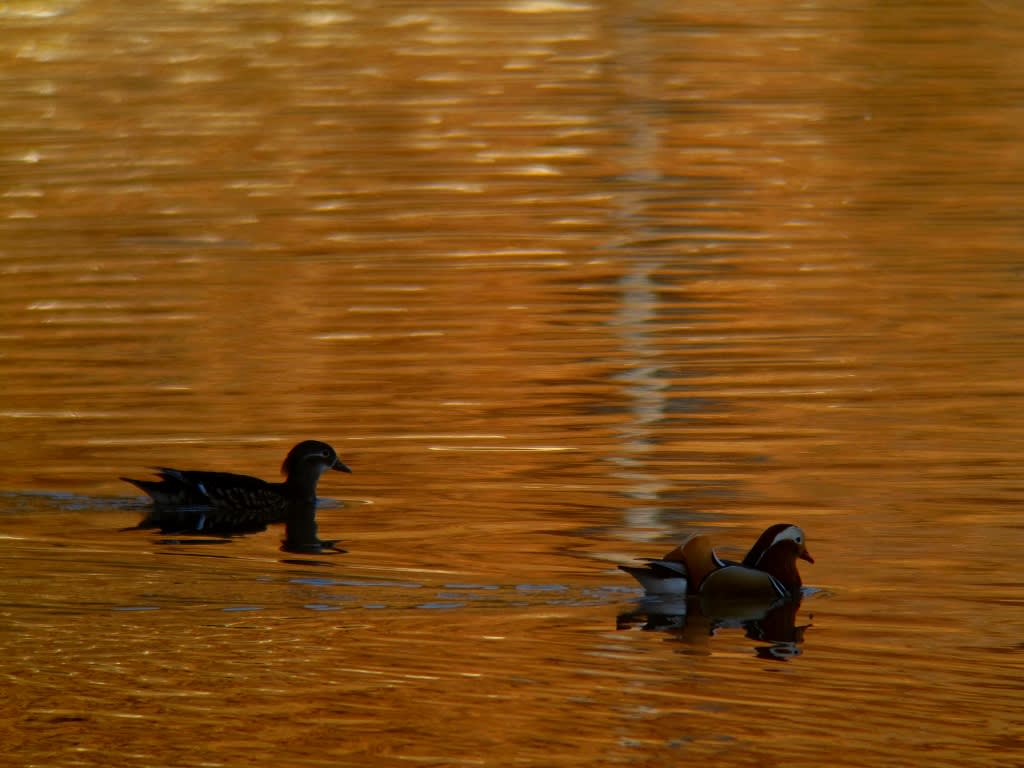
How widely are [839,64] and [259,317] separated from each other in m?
16.6

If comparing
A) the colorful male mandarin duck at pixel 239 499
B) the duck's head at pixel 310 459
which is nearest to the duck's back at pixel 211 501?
the colorful male mandarin duck at pixel 239 499

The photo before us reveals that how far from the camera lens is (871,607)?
426 inches

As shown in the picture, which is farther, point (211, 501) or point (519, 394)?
point (519, 394)

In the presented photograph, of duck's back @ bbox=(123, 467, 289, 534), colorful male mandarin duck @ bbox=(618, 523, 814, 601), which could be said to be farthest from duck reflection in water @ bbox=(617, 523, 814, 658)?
duck's back @ bbox=(123, 467, 289, 534)

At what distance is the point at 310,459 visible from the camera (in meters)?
13.7

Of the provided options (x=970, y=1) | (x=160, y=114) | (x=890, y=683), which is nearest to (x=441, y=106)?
(x=160, y=114)

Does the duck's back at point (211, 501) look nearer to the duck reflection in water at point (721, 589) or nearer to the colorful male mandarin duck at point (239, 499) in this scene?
the colorful male mandarin duck at point (239, 499)

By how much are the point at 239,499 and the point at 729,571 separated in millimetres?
3454

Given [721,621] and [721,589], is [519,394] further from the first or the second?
[721,621]

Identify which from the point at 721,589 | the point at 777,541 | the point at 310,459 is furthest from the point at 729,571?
the point at 310,459

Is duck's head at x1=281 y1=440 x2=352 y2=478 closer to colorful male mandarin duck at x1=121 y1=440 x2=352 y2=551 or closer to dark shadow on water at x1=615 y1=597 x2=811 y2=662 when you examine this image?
colorful male mandarin duck at x1=121 y1=440 x2=352 y2=551

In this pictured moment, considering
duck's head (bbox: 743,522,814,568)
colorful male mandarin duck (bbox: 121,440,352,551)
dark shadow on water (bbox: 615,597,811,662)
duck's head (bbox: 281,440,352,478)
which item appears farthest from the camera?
duck's head (bbox: 281,440,352,478)

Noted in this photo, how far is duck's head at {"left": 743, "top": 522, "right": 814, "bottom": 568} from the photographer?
1120 centimetres

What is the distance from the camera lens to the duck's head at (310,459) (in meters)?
13.7
